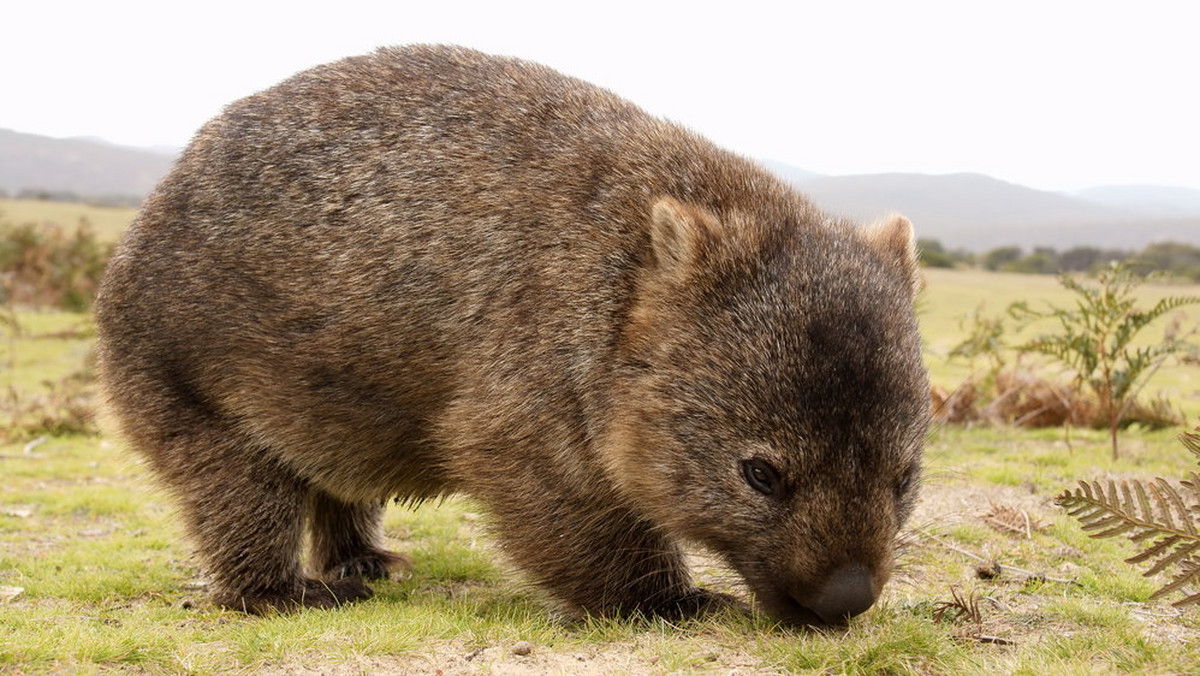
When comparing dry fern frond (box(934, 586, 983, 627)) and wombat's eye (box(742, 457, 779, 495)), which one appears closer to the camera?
wombat's eye (box(742, 457, 779, 495))

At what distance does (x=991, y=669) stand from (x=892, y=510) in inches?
26.4

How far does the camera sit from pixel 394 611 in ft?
14.2

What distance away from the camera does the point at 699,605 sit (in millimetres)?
4250

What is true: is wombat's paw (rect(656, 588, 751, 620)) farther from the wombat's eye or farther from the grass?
the grass

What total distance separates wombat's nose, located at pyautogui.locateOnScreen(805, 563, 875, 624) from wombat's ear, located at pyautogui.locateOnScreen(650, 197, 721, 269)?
120cm

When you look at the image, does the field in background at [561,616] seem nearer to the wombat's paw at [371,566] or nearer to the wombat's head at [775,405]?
the wombat's paw at [371,566]

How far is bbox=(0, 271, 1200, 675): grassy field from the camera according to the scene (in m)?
3.38

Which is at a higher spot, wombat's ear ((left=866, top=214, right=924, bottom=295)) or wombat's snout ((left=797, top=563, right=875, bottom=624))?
wombat's ear ((left=866, top=214, right=924, bottom=295))

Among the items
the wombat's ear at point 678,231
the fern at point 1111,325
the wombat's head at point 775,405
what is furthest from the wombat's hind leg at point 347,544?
the fern at point 1111,325

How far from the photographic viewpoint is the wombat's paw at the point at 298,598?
16.2ft

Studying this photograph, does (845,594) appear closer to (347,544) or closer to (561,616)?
(561,616)

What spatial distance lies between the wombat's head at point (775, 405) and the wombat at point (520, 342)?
0.03 ft

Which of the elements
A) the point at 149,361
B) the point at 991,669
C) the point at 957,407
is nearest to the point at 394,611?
the point at 149,361

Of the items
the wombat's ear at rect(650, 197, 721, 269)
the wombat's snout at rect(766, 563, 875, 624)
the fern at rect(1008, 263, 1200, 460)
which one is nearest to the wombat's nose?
the wombat's snout at rect(766, 563, 875, 624)
